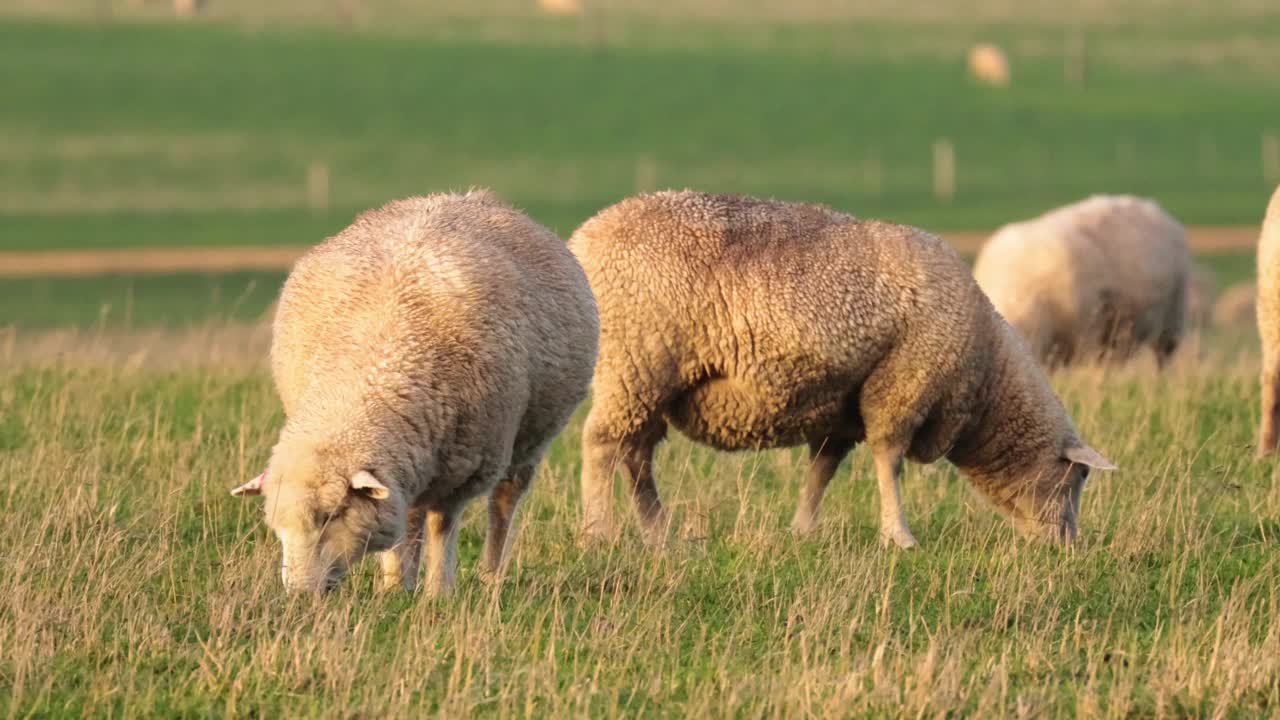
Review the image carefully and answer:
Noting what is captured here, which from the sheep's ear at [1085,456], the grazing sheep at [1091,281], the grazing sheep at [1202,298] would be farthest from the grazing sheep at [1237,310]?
the sheep's ear at [1085,456]

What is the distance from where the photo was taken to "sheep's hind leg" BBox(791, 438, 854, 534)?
8992 millimetres

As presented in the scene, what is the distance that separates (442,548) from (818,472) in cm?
237

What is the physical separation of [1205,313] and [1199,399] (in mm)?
11580

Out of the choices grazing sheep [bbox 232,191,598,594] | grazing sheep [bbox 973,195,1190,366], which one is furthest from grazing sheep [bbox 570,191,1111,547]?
grazing sheep [bbox 973,195,1190,366]

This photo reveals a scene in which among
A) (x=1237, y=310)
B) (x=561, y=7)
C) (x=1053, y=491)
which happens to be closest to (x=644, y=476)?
(x=1053, y=491)

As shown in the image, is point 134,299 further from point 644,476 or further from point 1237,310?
point 644,476

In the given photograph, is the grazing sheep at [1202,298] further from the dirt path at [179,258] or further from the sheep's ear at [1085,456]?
the sheep's ear at [1085,456]

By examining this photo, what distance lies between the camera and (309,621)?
259 inches

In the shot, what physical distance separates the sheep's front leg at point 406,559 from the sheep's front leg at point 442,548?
0.16 ft

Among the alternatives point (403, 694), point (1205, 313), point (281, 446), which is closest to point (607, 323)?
point (281, 446)

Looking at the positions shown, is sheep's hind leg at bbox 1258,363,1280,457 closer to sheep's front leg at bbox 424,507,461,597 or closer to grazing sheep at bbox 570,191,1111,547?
grazing sheep at bbox 570,191,1111,547

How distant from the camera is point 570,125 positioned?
235ft

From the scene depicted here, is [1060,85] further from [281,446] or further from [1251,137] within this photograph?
[281,446]

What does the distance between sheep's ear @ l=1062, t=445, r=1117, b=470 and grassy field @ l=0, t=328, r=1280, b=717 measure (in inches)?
10.1
